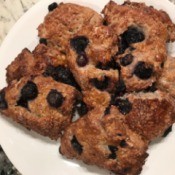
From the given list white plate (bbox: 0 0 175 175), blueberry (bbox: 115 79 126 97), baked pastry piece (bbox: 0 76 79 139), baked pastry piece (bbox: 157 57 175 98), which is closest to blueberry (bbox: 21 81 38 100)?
baked pastry piece (bbox: 0 76 79 139)

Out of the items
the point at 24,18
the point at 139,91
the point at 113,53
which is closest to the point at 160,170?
the point at 139,91

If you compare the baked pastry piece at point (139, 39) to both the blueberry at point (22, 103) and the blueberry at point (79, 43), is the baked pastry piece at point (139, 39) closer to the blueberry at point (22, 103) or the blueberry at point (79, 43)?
the blueberry at point (79, 43)

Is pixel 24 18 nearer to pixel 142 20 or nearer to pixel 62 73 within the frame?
pixel 62 73

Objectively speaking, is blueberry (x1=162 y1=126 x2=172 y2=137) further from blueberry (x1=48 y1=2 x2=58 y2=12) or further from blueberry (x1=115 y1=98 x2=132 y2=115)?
blueberry (x1=48 y1=2 x2=58 y2=12)

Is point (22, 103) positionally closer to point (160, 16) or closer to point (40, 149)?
point (40, 149)

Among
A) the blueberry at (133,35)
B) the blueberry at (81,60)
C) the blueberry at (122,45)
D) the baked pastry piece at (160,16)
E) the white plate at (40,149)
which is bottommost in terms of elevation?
the white plate at (40,149)

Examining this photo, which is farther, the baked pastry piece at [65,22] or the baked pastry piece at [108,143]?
the baked pastry piece at [65,22]

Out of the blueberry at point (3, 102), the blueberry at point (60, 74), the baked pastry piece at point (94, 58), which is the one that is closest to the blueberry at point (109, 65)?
the baked pastry piece at point (94, 58)
